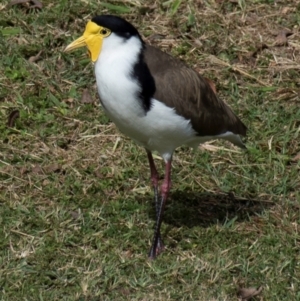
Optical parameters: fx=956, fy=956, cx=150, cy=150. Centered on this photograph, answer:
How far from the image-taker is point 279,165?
7422 mm

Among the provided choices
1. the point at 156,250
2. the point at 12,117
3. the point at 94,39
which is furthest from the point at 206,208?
the point at 12,117

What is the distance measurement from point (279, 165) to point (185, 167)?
730mm

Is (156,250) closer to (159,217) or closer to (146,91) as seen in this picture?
(159,217)

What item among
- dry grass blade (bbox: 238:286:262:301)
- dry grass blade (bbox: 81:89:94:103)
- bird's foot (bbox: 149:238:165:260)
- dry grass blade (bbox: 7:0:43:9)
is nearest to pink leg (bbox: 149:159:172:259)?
bird's foot (bbox: 149:238:165:260)

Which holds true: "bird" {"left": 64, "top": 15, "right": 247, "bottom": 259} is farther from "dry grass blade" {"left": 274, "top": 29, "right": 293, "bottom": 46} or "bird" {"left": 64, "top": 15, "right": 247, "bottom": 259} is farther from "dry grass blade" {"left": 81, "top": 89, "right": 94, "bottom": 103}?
"dry grass blade" {"left": 274, "top": 29, "right": 293, "bottom": 46}

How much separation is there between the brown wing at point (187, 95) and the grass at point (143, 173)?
75 cm

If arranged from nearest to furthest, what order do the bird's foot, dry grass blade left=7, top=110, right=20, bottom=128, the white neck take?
the white neck < the bird's foot < dry grass blade left=7, top=110, right=20, bottom=128

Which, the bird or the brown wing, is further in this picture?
the brown wing

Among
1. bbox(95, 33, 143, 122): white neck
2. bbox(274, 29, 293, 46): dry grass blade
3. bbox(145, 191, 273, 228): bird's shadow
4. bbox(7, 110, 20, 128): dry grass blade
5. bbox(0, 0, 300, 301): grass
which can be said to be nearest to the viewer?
bbox(95, 33, 143, 122): white neck

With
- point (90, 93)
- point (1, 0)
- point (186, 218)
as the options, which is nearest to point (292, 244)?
point (186, 218)

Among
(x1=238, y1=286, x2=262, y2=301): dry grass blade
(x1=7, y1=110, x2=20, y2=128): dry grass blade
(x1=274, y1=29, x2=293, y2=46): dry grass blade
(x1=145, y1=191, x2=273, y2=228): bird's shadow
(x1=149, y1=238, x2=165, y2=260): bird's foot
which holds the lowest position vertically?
(x1=7, y1=110, x2=20, y2=128): dry grass blade

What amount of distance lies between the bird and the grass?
38 cm

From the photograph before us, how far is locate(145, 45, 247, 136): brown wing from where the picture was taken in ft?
20.2

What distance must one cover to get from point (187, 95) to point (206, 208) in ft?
3.61
